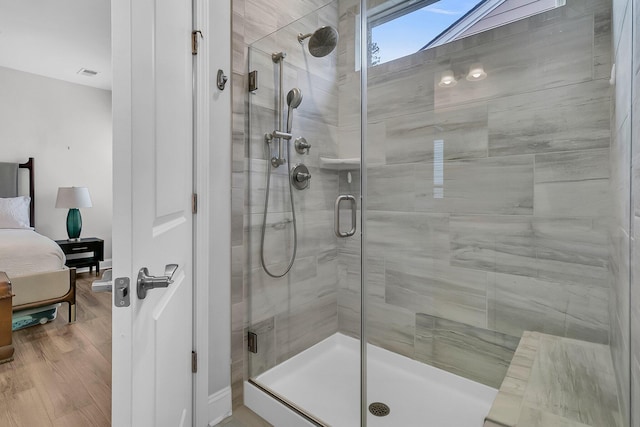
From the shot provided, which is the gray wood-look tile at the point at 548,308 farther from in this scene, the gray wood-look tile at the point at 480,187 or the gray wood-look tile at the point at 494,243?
the gray wood-look tile at the point at 480,187

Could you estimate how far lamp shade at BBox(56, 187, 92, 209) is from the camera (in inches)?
163

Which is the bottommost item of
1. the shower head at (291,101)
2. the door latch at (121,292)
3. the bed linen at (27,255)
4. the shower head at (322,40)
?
the bed linen at (27,255)

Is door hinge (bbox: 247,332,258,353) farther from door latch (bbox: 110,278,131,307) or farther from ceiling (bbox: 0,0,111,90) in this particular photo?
ceiling (bbox: 0,0,111,90)

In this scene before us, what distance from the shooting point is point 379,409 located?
166cm

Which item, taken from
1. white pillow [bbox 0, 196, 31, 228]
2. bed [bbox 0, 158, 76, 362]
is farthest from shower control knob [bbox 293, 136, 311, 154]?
white pillow [bbox 0, 196, 31, 228]

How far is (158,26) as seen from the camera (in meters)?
0.94

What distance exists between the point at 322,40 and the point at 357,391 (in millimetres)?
1813

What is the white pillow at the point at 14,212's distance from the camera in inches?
140

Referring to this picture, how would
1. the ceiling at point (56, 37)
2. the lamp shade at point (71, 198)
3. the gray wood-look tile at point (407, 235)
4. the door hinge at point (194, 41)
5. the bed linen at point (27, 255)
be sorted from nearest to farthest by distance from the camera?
the door hinge at point (194, 41) → the gray wood-look tile at point (407, 235) → the bed linen at point (27, 255) → the ceiling at point (56, 37) → the lamp shade at point (71, 198)

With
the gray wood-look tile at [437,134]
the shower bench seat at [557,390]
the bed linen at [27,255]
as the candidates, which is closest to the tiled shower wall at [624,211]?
the shower bench seat at [557,390]

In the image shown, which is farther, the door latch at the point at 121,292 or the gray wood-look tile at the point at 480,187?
the gray wood-look tile at the point at 480,187

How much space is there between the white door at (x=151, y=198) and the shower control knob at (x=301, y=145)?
643 millimetres

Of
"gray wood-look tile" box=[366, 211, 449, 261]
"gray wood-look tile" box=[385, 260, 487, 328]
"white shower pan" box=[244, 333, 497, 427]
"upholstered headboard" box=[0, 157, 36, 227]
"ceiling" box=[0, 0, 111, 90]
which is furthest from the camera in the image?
"upholstered headboard" box=[0, 157, 36, 227]

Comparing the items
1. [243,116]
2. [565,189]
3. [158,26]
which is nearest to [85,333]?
[243,116]
